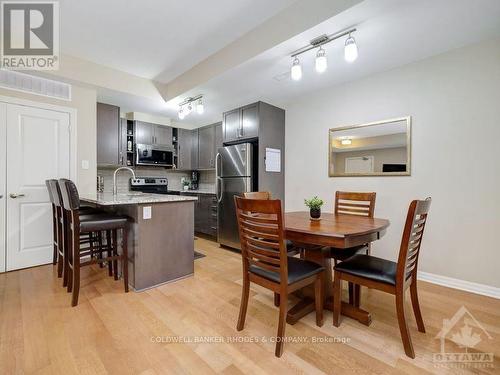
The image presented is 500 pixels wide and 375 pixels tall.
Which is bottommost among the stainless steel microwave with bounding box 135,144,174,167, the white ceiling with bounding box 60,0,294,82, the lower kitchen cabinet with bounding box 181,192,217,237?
the lower kitchen cabinet with bounding box 181,192,217,237

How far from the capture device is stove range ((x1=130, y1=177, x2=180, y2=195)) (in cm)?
455

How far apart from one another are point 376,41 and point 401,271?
6.76 ft

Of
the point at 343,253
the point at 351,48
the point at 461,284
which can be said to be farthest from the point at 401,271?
the point at 351,48

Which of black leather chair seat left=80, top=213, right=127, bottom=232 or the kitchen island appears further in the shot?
the kitchen island

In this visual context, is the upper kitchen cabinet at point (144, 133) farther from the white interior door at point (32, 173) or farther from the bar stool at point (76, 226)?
the bar stool at point (76, 226)

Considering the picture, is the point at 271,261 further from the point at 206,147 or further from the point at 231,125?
the point at 206,147

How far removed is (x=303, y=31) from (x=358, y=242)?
1.82m

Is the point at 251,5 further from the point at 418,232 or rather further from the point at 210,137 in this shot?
the point at 210,137

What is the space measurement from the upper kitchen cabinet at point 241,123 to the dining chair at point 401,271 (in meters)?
2.42

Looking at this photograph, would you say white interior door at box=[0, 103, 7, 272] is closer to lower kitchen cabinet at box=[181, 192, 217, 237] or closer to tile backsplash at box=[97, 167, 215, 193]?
tile backsplash at box=[97, 167, 215, 193]

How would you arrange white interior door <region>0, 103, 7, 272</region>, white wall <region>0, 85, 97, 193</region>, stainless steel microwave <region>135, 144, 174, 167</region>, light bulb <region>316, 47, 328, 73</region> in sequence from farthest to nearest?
stainless steel microwave <region>135, 144, 174, 167</region> < white wall <region>0, 85, 97, 193</region> < white interior door <region>0, 103, 7, 272</region> < light bulb <region>316, 47, 328, 73</region>

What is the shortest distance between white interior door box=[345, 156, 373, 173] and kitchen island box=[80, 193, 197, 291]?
6.89ft

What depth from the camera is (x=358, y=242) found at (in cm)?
157

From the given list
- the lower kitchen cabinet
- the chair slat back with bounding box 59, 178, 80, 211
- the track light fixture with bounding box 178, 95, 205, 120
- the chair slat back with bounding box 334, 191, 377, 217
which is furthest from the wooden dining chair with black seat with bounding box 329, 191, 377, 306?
the track light fixture with bounding box 178, 95, 205, 120
